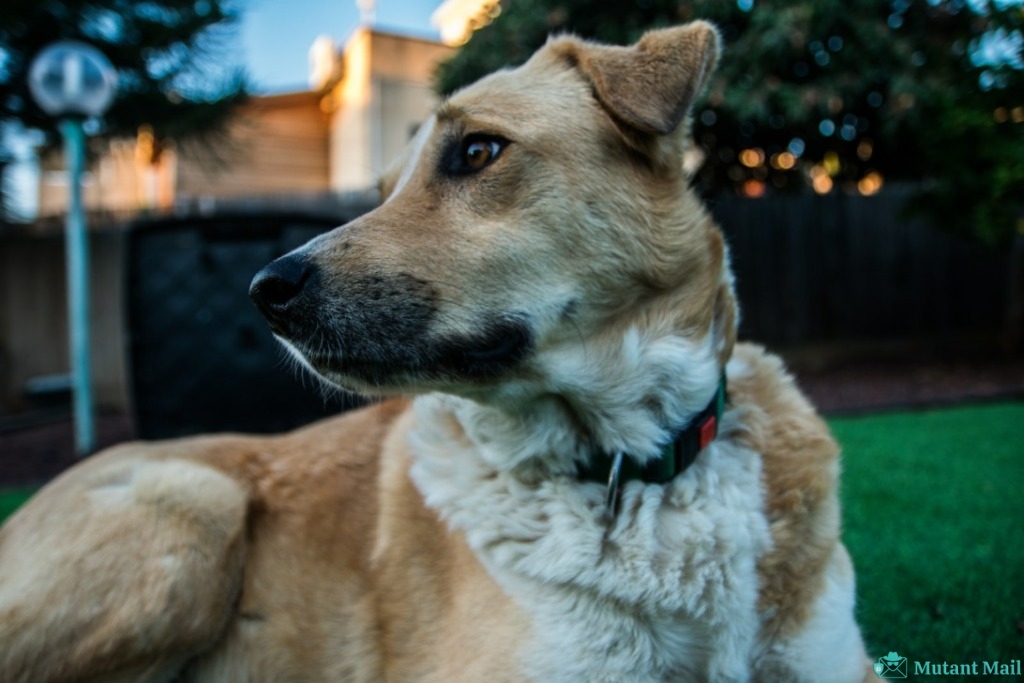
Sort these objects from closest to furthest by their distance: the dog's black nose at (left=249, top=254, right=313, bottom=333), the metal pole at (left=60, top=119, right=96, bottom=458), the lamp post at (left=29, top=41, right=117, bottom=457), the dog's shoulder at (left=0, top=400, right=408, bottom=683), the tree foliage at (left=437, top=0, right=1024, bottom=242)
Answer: the dog's black nose at (left=249, top=254, right=313, bottom=333) → the dog's shoulder at (left=0, top=400, right=408, bottom=683) → the lamp post at (left=29, top=41, right=117, bottom=457) → the metal pole at (left=60, top=119, right=96, bottom=458) → the tree foliage at (left=437, top=0, right=1024, bottom=242)

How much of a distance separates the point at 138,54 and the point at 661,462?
8.33m

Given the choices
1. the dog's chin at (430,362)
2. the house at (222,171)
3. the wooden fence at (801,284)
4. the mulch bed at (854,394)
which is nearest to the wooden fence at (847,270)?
the wooden fence at (801,284)

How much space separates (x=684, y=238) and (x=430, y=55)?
14.7 meters

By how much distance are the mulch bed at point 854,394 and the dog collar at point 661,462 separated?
506 cm

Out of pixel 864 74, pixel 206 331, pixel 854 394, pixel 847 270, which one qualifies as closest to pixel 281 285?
pixel 206 331

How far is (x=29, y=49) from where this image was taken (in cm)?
735

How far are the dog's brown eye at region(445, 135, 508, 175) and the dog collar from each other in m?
0.76

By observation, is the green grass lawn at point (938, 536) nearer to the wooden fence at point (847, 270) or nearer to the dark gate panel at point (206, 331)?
the dark gate panel at point (206, 331)

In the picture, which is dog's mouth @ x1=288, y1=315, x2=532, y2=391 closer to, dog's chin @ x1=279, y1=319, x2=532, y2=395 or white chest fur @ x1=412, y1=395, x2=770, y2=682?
dog's chin @ x1=279, y1=319, x2=532, y2=395

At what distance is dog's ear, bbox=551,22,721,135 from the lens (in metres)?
1.68

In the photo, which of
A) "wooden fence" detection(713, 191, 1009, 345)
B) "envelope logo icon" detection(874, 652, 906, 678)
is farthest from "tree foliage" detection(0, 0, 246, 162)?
"envelope logo icon" detection(874, 652, 906, 678)

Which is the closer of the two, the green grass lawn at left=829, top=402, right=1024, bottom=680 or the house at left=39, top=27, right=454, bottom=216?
the green grass lawn at left=829, top=402, right=1024, bottom=680

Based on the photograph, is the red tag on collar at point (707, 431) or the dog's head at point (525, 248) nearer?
the dog's head at point (525, 248)

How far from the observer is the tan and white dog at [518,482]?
5.06 feet
